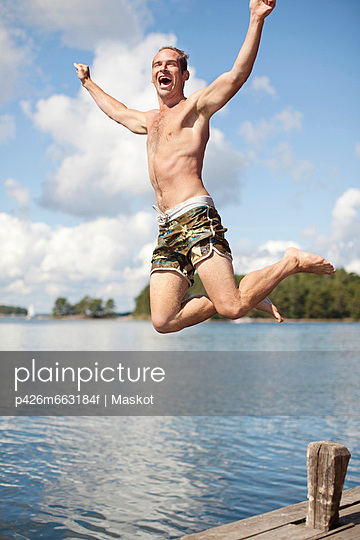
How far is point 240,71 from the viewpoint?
4117 mm

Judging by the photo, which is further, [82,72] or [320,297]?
[320,297]

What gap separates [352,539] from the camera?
5758mm

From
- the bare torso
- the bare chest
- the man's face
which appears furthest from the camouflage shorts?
the man's face

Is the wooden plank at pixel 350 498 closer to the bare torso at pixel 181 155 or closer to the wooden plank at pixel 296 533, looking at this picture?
Result: the wooden plank at pixel 296 533

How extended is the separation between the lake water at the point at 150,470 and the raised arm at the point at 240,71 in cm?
843

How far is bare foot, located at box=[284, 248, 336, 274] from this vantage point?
14.3ft

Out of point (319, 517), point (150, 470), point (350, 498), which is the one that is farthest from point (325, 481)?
point (150, 470)

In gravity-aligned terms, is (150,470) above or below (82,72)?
below

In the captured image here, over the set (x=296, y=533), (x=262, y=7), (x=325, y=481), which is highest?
(x=262, y=7)

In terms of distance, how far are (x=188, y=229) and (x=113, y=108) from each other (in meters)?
1.42

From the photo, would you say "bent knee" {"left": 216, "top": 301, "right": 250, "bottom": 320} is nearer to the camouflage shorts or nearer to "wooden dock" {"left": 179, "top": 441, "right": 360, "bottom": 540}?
the camouflage shorts

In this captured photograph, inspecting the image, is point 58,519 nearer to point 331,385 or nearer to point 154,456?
point 154,456

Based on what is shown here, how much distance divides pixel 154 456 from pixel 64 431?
13.4ft

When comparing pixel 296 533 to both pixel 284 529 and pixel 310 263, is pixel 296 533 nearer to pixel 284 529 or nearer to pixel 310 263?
pixel 284 529
